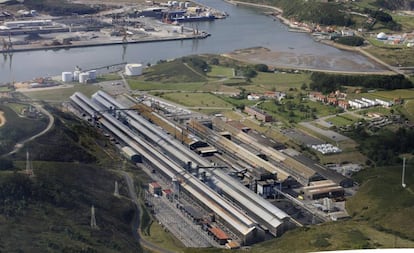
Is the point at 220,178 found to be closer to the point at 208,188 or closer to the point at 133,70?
the point at 208,188

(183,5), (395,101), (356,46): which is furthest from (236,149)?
(183,5)

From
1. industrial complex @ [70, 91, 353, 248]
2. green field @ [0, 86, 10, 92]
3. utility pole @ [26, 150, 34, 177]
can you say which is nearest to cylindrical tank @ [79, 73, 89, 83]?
green field @ [0, 86, 10, 92]

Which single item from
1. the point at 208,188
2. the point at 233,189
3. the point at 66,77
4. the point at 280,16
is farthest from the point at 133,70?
the point at 280,16

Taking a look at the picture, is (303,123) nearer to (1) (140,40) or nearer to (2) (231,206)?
(2) (231,206)

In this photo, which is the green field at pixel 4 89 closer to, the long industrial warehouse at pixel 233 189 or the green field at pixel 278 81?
the long industrial warehouse at pixel 233 189

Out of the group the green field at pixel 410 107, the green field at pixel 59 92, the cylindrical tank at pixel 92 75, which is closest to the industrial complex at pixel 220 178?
the green field at pixel 59 92

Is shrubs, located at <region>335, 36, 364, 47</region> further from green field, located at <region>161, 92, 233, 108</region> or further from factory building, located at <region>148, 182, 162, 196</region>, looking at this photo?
factory building, located at <region>148, 182, 162, 196</region>
